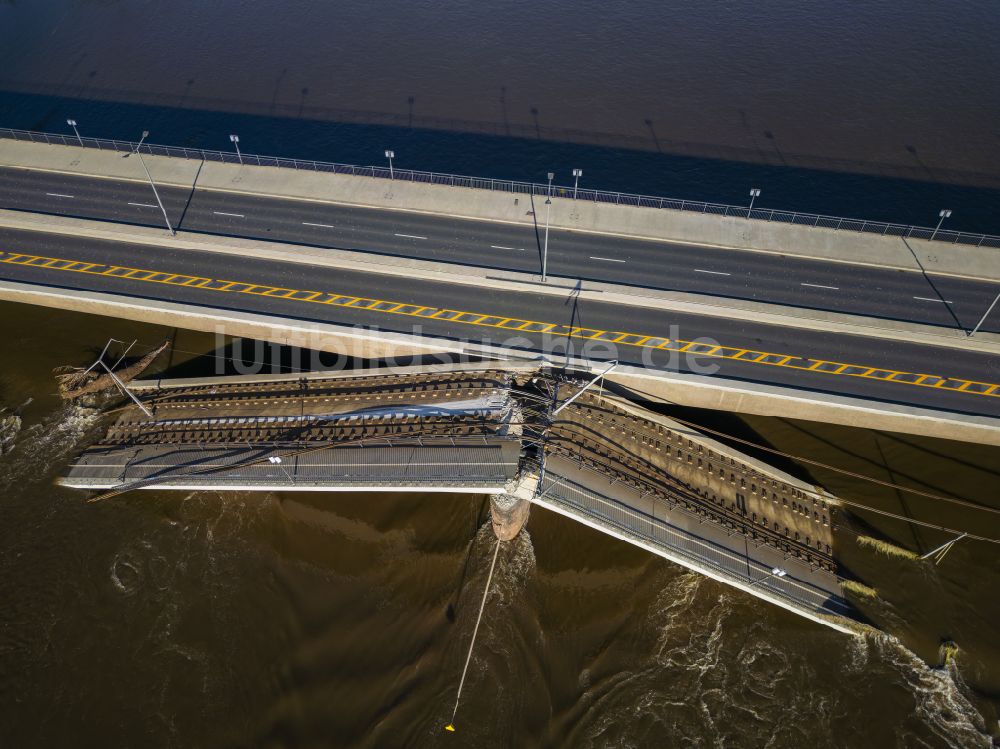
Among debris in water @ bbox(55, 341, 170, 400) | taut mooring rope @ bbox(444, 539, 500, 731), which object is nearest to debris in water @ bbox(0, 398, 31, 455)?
debris in water @ bbox(55, 341, 170, 400)

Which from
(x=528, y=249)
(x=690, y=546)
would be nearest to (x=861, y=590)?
(x=690, y=546)

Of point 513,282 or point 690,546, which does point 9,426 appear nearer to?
point 513,282

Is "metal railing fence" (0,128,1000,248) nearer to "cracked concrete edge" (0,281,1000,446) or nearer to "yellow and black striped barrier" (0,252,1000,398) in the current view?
"yellow and black striped barrier" (0,252,1000,398)

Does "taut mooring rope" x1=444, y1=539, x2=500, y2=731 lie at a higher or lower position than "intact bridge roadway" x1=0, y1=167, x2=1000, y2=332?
lower

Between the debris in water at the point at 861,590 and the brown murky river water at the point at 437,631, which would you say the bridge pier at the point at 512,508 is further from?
the debris in water at the point at 861,590

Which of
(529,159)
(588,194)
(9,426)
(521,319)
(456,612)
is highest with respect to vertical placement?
(529,159)
